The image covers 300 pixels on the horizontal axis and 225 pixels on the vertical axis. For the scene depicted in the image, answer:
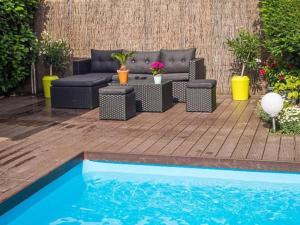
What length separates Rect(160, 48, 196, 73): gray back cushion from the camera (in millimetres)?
8875

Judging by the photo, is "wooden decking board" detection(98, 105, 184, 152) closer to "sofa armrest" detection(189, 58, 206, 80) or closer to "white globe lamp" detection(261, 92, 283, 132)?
"sofa armrest" detection(189, 58, 206, 80)

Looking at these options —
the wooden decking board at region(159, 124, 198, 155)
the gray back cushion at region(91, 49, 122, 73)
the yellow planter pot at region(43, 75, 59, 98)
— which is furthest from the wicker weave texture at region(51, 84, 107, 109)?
the wooden decking board at region(159, 124, 198, 155)

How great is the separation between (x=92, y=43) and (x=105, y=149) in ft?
16.6

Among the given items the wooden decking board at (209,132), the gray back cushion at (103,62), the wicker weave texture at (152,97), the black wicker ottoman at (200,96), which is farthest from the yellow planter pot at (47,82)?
the wooden decking board at (209,132)

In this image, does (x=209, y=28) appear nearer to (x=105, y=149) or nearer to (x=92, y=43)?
(x=92, y=43)

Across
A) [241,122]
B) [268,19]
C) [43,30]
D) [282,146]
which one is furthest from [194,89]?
[43,30]

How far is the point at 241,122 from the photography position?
22.7 ft

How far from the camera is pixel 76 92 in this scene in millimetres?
8359

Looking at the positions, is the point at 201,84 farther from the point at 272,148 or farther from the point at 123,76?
the point at 272,148

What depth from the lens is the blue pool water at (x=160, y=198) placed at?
4172 millimetres

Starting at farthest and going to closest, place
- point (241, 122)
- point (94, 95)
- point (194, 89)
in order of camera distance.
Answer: point (94, 95) → point (194, 89) → point (241, 122)

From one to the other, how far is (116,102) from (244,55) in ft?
9.29

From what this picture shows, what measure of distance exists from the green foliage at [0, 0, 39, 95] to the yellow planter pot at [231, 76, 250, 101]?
4131 millimetres

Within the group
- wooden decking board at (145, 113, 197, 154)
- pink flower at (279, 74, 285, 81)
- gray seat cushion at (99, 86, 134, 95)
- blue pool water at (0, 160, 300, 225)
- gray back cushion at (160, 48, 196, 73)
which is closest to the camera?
blue pool water at (0, 160, 300, 225)
